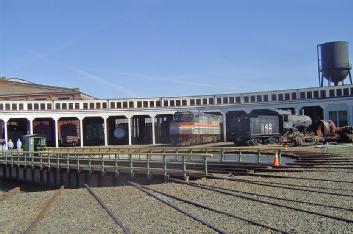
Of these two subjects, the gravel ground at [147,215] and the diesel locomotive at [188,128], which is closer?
the gravel ground at [147,215]

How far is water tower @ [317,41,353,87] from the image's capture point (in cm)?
6919

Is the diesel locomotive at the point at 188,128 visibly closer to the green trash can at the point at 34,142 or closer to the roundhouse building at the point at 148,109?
the roundhouse building at the point at 148,109

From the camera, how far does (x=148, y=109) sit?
67375mm

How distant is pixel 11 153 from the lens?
39125 millimetres

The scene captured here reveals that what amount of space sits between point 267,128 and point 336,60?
34127 mm

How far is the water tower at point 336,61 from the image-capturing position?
69.2 metres

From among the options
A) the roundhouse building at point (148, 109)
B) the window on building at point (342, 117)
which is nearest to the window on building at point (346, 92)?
the roundhouse building at point (148, 109)

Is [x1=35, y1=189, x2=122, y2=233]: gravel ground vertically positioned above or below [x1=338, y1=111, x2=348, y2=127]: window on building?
below

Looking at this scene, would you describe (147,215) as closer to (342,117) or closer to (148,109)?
(342,117)

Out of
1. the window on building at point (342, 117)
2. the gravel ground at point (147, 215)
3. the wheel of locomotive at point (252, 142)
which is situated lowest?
the gravel ground at point (147, 215)

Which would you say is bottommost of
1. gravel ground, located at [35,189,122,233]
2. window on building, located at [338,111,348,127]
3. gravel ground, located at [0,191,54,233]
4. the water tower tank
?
gravel ground, located at [0,191,54,233]

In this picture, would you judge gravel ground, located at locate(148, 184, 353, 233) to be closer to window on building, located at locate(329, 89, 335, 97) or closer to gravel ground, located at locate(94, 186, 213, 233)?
gravel ground, located at locate(94, 186, 213, 233)

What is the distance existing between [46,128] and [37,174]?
4466 cm

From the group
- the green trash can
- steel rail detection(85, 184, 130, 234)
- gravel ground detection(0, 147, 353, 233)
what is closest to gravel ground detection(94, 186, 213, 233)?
gravel ground detection(0, 147, 353, 233)
